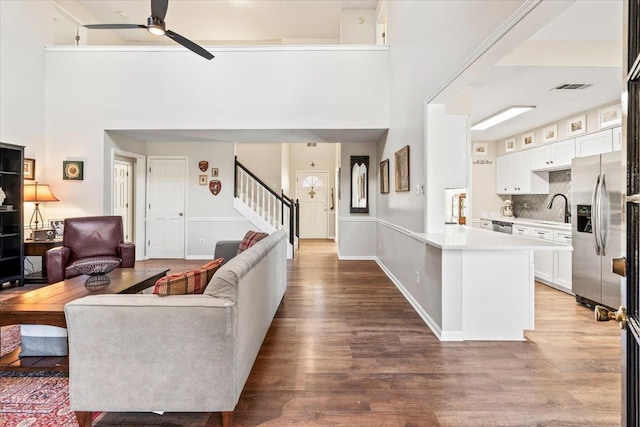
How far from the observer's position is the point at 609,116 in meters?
4.17

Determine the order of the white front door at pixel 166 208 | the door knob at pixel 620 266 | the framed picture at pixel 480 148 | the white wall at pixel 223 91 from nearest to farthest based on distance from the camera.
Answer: the door knob at pixel 620 266 → the white wall at pixel 223 91 → the framed picture at pixel 480 148 → the white front door at pixel 166 208

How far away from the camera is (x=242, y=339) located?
192cm

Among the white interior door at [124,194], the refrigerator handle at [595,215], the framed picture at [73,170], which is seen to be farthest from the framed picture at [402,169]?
the white interior door at [124,194]

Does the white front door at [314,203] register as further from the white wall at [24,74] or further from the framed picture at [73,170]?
the white wall at [24,74]

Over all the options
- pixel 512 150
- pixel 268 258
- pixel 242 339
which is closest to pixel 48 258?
pixel 268 258

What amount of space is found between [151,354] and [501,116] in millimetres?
5103

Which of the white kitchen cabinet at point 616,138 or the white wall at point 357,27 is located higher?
the white wall at point 357,27

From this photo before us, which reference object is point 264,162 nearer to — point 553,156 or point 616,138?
point 553,156

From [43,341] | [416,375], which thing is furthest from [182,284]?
[416,375]

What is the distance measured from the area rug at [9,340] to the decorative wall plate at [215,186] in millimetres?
4226

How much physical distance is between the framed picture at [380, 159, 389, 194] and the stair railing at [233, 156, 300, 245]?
6.49 feet

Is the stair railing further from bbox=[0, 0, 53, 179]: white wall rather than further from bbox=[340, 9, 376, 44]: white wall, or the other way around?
bbox=[340, 9, 376, 44]: white wall

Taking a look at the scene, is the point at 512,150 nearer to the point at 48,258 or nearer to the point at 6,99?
the point at 48,258

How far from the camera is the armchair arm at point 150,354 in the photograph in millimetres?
1702
